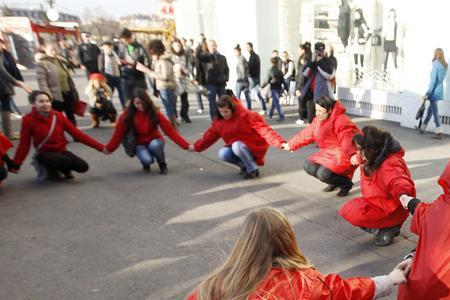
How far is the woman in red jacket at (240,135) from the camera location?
507 centimetres

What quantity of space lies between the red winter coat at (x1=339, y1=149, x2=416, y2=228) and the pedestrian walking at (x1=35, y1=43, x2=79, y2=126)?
5.94 m

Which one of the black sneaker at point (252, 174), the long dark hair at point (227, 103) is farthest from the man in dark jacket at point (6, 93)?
the black sneaker at point (252, 174)

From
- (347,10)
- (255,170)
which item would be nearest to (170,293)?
(255,170)

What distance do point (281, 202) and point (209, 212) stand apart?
86 cm

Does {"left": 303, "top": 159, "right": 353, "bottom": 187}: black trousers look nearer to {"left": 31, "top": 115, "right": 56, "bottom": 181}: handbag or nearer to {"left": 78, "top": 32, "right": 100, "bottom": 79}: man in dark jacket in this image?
{"left": 31, "top": 115, "right": 56, "bottom": 181}: handbag

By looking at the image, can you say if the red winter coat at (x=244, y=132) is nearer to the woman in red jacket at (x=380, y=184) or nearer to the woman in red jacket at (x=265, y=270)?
the woman in red jacket at (x=380, y=184)

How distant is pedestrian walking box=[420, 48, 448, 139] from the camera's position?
21.4 ft

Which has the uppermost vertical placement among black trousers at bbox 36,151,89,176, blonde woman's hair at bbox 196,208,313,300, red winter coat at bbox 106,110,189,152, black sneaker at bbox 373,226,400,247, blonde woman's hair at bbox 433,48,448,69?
blonde woman's hair at bbox 433,48,448,69

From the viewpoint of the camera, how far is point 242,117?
16.8 ft

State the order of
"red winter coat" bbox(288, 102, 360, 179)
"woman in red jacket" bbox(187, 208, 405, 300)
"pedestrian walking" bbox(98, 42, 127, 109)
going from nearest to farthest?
"woman in red jacket" bbox(187, 208, 405, 300), "red winter coat" bbox(288, 102, 360, 179), "pedestrian walking" bbox(98, 42, 127, 109)

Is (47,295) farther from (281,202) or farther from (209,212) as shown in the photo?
(281,202)

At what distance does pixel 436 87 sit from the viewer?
668 centimetres

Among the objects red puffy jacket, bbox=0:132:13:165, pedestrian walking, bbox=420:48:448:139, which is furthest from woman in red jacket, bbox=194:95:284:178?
pedestrian walking, bbox=420:48:448:139

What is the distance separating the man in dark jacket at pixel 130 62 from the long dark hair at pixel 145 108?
284 cm
